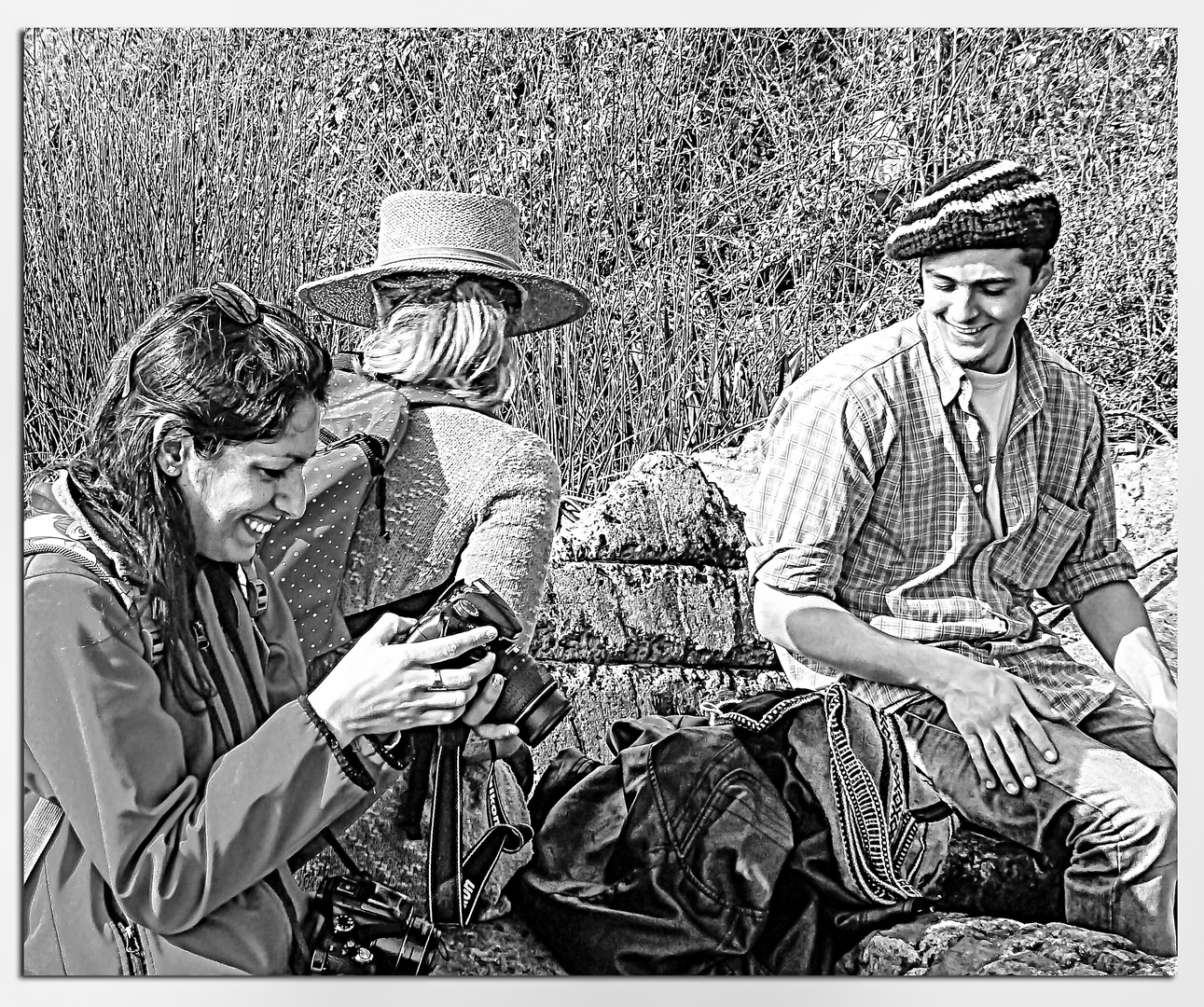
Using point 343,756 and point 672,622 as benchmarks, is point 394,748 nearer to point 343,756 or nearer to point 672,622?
point 343,756

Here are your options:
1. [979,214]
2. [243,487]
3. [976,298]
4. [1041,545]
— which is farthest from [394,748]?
[979,214]

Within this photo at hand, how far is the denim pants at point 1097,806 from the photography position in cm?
407

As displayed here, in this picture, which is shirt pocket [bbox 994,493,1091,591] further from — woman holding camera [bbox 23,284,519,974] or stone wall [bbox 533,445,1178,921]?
woman holding camera [bbox 23,284,519,974]

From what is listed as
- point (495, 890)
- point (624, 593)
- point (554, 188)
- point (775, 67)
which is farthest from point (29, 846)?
point (775, 67)

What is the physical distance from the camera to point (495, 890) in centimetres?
406

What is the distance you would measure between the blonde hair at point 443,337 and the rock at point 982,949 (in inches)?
80.0

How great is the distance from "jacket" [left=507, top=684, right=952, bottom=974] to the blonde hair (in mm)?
1143

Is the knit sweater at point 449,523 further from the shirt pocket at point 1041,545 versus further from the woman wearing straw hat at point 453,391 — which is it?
the shirt pocket at point 1041,545

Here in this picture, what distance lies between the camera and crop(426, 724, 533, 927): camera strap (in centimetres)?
400

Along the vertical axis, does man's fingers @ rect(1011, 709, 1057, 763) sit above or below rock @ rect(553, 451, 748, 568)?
below

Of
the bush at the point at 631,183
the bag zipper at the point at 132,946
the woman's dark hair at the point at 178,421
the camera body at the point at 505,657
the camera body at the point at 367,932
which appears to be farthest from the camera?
the bush at the point at 631,183

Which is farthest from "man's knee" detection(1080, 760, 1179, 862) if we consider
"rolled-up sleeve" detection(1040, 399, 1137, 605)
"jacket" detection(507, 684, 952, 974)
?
"rolled-up sleeve" detection(1040, 399, 1137, 605)

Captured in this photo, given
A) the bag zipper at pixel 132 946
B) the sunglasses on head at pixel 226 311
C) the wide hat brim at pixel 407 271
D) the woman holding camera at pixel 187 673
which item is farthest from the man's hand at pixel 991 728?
the bag zipper at pixel 132 946

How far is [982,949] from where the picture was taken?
4121 millimetres
